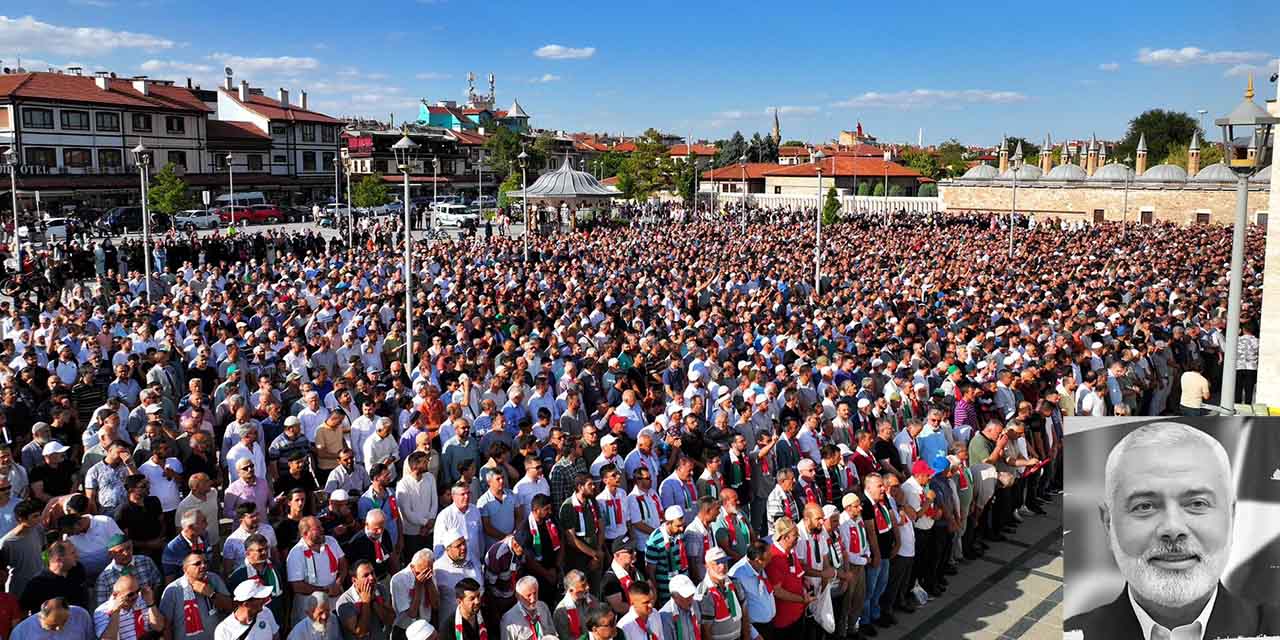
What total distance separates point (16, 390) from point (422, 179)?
221ft

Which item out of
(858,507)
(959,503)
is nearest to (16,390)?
(858,507)

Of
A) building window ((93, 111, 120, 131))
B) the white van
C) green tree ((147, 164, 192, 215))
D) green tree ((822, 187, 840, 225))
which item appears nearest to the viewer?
green tree ((822, 187, 840, 225))

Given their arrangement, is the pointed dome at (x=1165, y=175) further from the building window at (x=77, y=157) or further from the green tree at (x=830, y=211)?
the building window at (x=77, y=157)

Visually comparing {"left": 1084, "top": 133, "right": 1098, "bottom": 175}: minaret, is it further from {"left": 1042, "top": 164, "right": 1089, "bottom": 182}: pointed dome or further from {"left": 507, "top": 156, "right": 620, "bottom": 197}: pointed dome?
{"left": 507, "top": 156, "right": 620, "bottom": 197}: pointed dome

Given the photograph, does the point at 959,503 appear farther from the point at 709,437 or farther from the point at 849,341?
the point at 849,341

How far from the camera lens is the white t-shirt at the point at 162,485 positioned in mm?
6824

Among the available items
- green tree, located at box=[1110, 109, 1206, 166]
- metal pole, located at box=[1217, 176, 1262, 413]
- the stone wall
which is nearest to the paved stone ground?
metal pole, located at box=[1217, 176, 1262, 413]

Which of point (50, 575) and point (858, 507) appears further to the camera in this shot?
point (858, 507)

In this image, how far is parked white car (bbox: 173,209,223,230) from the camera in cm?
4394

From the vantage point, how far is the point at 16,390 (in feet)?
28.2

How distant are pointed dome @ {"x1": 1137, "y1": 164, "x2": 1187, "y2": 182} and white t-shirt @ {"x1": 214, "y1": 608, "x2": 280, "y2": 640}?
177 ft

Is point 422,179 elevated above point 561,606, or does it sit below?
above

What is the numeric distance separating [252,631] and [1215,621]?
4.51 meters

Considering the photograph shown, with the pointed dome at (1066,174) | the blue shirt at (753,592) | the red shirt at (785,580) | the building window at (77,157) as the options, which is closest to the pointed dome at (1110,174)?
the pointed dome at (1066,174)
